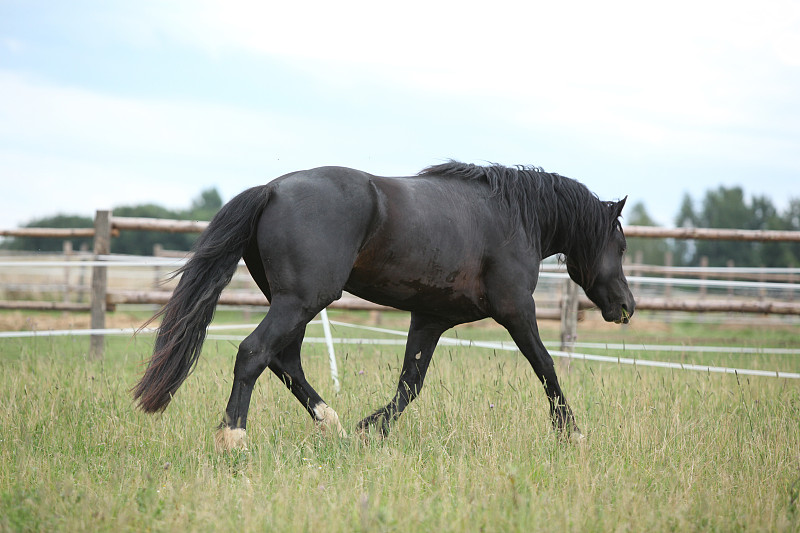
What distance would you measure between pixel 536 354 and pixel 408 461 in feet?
4.28

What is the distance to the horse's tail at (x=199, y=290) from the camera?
3504 mm

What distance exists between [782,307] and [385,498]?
6.10 metres

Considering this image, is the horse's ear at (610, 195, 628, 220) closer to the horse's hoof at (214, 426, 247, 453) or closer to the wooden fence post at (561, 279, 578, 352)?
the wooden fence post at (561, 279, 578, 352)

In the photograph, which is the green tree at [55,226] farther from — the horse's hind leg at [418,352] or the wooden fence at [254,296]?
the horse's hind leg at [418,352]

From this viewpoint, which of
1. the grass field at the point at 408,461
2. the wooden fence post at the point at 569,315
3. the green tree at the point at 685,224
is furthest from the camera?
the green tree at the point at 685,224

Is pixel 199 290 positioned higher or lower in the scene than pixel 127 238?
lower

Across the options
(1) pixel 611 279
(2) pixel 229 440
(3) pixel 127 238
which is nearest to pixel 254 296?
(1) pixel 611 279

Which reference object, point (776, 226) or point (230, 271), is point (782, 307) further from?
point (776, 226)

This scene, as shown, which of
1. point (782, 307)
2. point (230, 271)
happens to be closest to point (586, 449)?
point (230, 271)

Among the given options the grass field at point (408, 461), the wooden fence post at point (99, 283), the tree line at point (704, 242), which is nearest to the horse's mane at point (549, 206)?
the grass field at point (408, 461)

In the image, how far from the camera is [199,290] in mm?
3594

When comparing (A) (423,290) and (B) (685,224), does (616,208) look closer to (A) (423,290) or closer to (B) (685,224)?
(A) (423,290)

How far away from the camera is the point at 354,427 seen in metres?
4.38

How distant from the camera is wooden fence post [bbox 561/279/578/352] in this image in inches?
286
